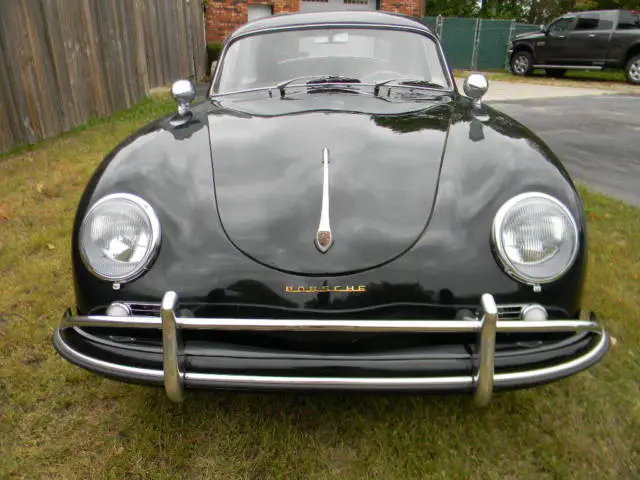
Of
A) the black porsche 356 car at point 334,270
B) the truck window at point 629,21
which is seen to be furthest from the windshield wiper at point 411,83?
the truck window at point 629,21

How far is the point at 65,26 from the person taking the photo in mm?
6547

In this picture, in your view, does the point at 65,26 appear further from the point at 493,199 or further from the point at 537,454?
the point at 537,454

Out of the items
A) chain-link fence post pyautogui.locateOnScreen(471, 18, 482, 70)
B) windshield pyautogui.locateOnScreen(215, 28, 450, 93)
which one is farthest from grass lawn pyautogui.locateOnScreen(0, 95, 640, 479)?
chain-link fence post pyautogui.locateOnScreen(471, 18, 482, 70)

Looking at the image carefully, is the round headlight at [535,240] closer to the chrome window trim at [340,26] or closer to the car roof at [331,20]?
the chrome window trim at [340,26]

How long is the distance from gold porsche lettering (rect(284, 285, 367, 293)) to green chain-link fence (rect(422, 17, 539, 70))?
2123cm

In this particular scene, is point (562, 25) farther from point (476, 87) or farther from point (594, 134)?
point (476, 87)

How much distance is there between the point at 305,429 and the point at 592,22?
16522 mm

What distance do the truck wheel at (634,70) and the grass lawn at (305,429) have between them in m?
14.8

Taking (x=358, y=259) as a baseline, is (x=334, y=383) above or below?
below

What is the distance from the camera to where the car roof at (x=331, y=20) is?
10.5ft

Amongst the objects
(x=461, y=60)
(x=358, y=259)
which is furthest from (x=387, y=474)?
(x=461, y=60)

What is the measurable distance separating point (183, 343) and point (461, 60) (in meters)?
22.2

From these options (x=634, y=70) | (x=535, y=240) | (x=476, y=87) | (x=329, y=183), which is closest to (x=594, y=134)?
(x=476, y=87)

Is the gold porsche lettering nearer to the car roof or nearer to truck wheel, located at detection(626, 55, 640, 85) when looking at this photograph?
the car roof
